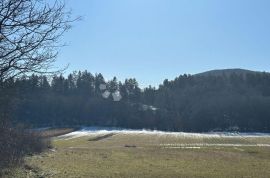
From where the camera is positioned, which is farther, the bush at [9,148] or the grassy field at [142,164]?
the grassy field at [142,164]

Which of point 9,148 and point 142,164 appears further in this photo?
point 142,164

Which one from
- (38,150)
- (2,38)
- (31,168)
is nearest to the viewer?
(2,38)

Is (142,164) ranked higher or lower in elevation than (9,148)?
lower

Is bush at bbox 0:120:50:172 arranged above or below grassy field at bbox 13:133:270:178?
above

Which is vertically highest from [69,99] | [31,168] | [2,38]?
[69,99]

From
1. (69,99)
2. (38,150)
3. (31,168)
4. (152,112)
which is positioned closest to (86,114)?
(69,99)

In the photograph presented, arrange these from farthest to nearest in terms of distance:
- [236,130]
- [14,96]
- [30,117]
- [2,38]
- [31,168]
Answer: [30,117], [236,130], [31,168], [14,96], [2,38]

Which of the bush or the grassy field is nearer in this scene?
the bush

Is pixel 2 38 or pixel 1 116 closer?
pixel 2 38

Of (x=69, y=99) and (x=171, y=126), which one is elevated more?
(x=69, y=99)

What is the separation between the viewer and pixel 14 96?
11344 millimetres

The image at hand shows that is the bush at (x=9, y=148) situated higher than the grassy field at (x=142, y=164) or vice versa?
the bush at (x=9, y=148)

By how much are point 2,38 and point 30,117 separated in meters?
175

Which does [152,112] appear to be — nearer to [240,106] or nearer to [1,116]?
[240,106]
